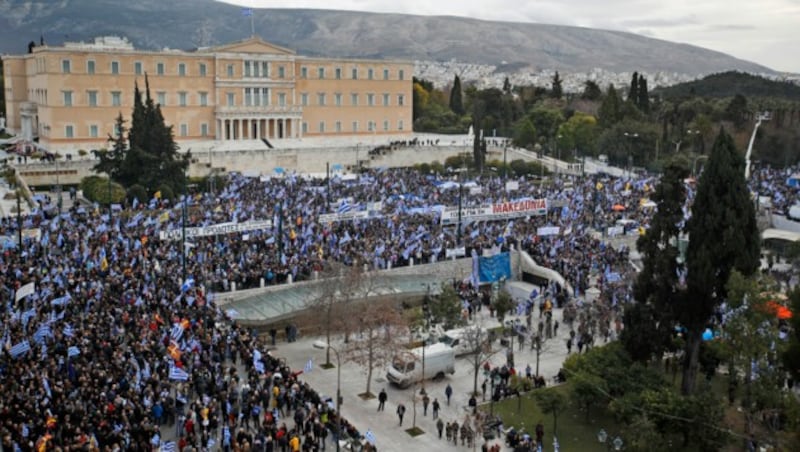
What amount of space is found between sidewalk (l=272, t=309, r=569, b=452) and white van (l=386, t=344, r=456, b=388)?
34 cm

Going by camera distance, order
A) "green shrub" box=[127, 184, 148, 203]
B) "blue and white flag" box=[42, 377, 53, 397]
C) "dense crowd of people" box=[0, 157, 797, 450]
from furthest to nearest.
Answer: "green shrub" box=[127, 184, 148, 203] < "dense crowd of people" box=[0, 157, 797, 450] < "blue and white flag" box=[42, 377, 53, 397]

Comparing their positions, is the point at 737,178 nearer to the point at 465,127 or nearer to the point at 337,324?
the point at 337,324

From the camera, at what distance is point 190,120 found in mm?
71000

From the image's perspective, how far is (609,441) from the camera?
847 inches

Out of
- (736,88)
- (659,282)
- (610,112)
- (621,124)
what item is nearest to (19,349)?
(659,282)

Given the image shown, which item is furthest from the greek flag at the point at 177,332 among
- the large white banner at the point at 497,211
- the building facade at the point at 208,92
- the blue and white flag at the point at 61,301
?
the building facade at the point at 208,92

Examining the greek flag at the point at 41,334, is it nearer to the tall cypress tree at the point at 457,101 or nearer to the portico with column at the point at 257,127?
the portico with column at the point at 257,127

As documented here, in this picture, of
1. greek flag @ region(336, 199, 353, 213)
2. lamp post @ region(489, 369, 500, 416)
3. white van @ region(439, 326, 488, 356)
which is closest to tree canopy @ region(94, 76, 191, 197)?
greek flag @ region(336, 199, 353, 213)

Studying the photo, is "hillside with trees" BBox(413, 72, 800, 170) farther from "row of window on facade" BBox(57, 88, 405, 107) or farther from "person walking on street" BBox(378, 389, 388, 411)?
"person walking on street" BBox(378, 389, 388, 411)

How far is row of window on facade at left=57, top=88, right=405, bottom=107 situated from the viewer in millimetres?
65312

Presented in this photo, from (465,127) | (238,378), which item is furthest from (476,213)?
(465,127)

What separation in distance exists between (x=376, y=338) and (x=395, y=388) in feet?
6.32

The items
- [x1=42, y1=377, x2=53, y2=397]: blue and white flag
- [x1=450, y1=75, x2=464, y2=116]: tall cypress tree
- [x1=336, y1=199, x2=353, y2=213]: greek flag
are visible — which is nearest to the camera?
[x1=42, y1=377, x2=53, y2=397]: blue and white flag

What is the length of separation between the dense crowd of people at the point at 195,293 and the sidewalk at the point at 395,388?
1.42 m
